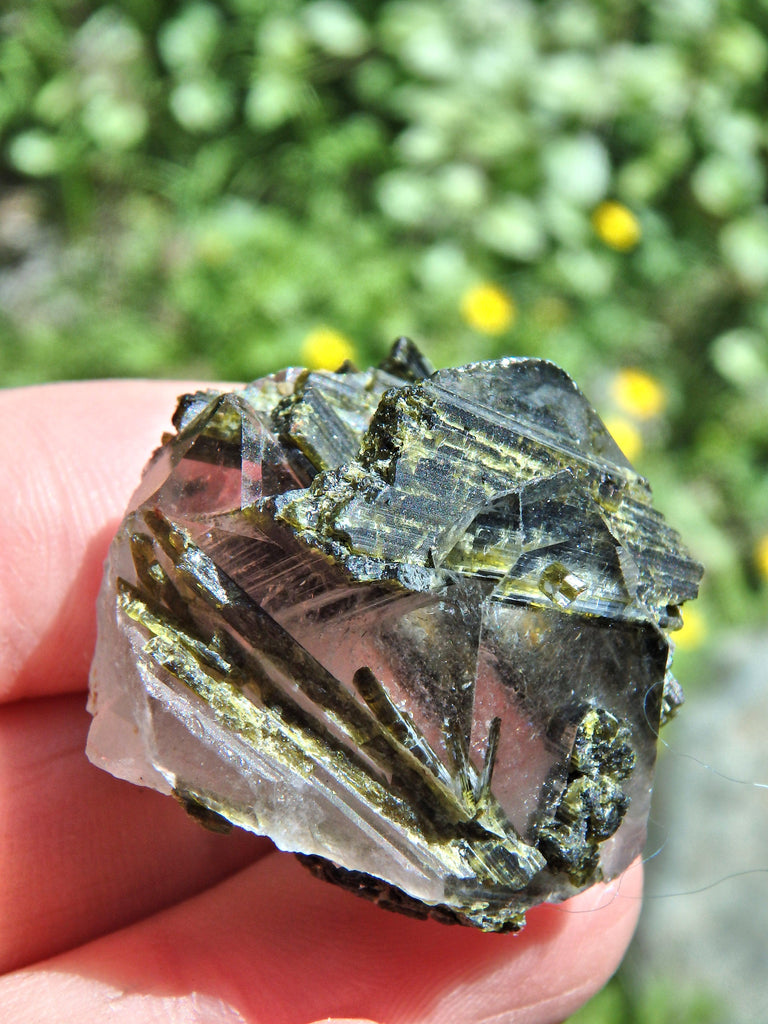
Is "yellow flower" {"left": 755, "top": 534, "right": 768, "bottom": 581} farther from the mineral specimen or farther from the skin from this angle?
the mineral specimen

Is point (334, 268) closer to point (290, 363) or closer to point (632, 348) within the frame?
point (290, 363)

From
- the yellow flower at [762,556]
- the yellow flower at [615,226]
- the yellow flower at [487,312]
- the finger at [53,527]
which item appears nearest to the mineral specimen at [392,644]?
the finger at [53,527]

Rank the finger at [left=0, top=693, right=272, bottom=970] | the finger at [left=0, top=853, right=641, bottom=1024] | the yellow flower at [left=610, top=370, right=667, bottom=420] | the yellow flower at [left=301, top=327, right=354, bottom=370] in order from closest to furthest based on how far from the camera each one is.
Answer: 1. the finger at [left=0, top=853, right=641, bottom=1024]
2. the finger at [left=0, top=693, right=272, bottom=970]
3. the yellow flower at [left=301, top=327, right=354, bottom=370]
4. the yellow flower at [left=610, top=370, right=667, bottom=420]

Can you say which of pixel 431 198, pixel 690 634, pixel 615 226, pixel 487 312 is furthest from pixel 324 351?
pixel 690 634

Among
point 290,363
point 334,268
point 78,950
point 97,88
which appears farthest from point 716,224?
point 78,950

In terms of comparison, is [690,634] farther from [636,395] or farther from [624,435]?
[636,395]

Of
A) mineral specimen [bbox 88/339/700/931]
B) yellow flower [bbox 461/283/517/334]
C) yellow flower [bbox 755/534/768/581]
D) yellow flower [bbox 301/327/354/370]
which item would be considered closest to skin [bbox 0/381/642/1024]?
mineral specimen [bbox 88/339/700/931]
